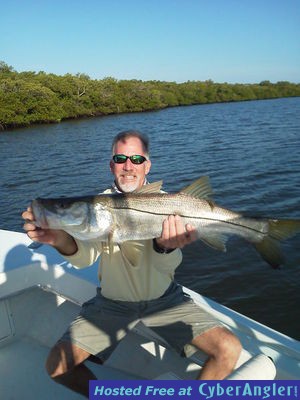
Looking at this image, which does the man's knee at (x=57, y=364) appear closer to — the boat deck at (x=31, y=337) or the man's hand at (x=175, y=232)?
the boat deck at (x=31, y=337)

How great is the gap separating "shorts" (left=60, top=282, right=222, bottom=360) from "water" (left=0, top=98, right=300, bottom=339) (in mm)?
4001

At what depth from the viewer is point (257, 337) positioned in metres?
3.14

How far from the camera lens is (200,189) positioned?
305cm

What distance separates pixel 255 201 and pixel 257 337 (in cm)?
888

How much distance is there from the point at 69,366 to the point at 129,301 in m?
0.67

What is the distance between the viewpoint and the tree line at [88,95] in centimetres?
4903

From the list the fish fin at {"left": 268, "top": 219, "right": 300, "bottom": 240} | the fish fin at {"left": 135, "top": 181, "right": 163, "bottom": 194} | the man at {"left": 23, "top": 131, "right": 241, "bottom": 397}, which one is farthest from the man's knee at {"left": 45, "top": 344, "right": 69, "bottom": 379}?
the fish fin at {"left": 268, "top": 219, "right": 300, "bottom": 240}

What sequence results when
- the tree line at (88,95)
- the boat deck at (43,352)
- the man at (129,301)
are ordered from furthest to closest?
the tree line at (88,95) → the boat deck at (43,352) → the man at (129,301)

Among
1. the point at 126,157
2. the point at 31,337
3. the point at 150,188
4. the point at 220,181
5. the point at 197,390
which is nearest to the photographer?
the point at 197,390

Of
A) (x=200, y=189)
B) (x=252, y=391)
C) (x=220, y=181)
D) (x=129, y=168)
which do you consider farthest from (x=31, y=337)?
(x=220, y=181)

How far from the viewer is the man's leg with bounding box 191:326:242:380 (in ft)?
9.05

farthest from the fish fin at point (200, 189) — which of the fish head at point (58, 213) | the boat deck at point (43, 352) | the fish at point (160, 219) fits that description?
the boat deck at point (43, 352)

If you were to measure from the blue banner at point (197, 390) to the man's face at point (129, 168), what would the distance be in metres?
1.78

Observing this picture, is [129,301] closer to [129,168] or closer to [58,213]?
[58,213]
